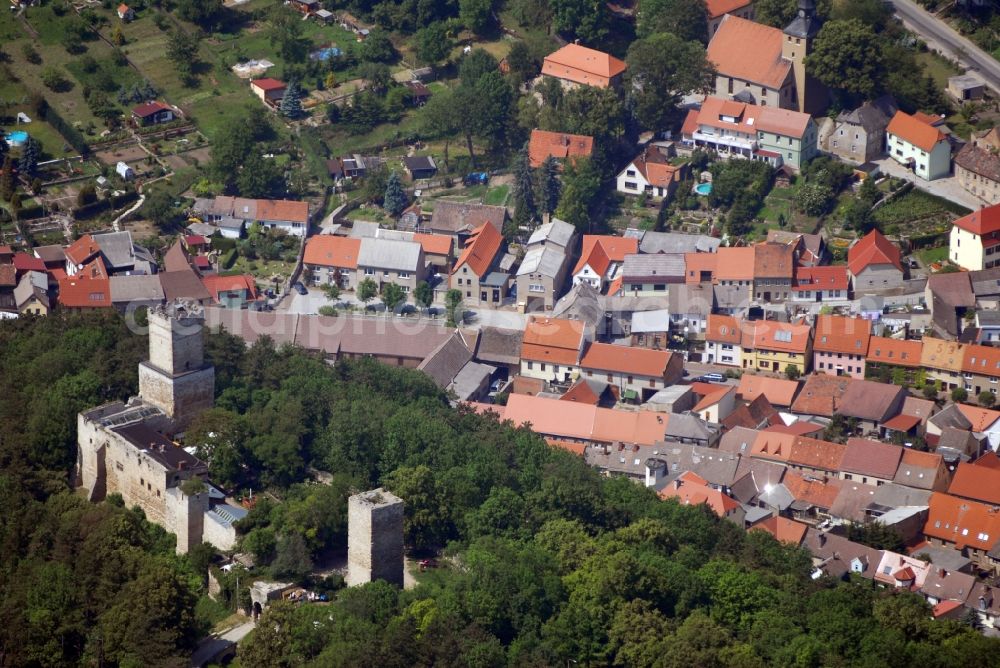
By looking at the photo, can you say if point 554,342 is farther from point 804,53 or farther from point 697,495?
point 804,53

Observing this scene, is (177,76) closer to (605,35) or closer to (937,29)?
(605,35)

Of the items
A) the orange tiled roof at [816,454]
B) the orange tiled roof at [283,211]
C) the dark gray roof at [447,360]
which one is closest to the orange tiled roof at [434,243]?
the orange tiled roof at [283,211]

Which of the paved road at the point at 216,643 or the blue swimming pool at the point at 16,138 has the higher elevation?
the blue swimming pool at the point at 16,138

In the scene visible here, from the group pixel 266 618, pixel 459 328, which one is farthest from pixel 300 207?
pixel 266 618

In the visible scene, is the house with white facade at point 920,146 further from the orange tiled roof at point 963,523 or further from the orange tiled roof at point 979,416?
the orange tiled roof at point 963,523

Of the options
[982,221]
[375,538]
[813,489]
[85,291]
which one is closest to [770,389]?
[813,489]

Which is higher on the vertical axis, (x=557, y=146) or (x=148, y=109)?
(x=148, y=109)
